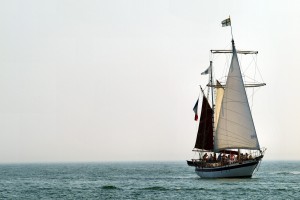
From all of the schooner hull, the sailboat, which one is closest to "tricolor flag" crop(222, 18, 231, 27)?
the sailboat

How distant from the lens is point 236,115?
94500 mm

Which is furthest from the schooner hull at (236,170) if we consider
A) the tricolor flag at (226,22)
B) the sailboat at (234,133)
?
the tricolor flag at (226,22)

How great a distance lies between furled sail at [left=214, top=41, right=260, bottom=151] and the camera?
308 ft

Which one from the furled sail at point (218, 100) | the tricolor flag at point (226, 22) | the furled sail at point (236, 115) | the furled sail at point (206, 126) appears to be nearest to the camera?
the furled sail at point (236, 115)

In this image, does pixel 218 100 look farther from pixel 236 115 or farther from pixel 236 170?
pixel 236 170

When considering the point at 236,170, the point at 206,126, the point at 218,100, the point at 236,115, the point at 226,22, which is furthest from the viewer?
the point at 206,126

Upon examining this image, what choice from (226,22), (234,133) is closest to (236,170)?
(234,133)

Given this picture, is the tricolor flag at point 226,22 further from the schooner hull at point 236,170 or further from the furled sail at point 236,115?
the schooner hull at point 236,170

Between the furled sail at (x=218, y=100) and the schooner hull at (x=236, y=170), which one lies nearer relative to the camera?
the schooner hull at (x=236, y=170)

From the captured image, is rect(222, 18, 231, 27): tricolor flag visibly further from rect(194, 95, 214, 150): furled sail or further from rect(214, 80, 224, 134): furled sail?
rect(194, 95, 214, 150): furled sail

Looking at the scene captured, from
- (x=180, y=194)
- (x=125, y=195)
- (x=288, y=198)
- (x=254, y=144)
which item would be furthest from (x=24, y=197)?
(x=254, y=144)

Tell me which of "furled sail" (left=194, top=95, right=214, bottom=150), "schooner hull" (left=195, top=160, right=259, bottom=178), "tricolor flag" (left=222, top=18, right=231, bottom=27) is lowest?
"schooner hull" (left=195, top=160, right=259, bottom=178)

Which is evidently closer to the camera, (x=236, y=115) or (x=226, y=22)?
(x=236, y=115)

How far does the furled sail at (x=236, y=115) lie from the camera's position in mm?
93875
